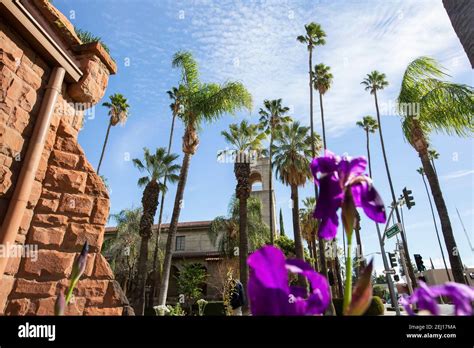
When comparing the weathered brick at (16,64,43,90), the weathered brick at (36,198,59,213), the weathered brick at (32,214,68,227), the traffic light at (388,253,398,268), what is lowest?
the weathered brick at (32,214,68,227)

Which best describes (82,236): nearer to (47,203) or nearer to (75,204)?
(75,204)

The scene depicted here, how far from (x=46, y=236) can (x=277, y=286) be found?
2827mm

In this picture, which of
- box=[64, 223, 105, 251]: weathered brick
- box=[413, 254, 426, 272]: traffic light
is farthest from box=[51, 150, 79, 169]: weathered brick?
box=[413, 254, 426, 272]: traffic light

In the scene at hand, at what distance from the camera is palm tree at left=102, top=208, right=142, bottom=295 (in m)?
27.4

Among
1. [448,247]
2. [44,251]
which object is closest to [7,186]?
[44,251]

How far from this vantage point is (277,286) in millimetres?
481

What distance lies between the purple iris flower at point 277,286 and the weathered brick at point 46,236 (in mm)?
2749

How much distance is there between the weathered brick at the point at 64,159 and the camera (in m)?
2.96

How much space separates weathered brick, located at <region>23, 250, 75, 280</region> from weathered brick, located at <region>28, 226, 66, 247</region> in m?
0.07

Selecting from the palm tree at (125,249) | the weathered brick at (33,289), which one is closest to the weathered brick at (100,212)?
the weathered brick at (33,289)

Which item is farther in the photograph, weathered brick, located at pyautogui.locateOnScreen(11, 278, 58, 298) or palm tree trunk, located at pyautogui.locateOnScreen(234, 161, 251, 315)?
palm tree trunk, located at pyautogui.locateOnScreen(234, 161, 251, 315)

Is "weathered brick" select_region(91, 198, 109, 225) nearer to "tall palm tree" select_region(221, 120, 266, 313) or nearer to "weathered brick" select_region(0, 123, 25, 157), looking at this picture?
"weathered brick" select_region(0, 123, 25, 157)

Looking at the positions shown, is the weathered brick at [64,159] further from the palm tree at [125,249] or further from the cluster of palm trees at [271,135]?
the palm tree at [125,249]
